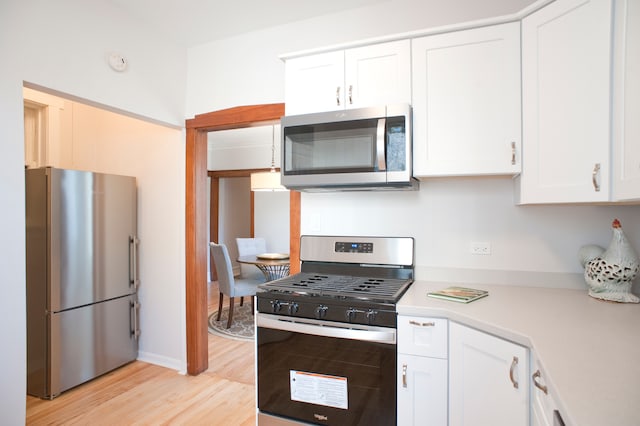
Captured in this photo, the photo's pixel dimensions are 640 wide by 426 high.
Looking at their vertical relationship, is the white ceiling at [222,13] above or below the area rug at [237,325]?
above

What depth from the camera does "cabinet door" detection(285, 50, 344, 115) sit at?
2.10 meters

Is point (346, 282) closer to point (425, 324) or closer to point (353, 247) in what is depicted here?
point (353, 247)

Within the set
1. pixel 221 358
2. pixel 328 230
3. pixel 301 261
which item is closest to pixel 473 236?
pixel 328 230

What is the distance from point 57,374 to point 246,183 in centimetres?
540

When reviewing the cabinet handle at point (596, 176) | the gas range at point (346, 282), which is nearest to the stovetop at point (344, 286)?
the gas range at point (346, 282)

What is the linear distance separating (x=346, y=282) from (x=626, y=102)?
4.71ft

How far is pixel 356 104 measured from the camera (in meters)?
2.06

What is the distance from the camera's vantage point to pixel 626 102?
51.4 inches

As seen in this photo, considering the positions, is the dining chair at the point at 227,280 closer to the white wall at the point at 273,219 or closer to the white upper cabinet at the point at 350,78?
the white upper cabinet at the point at 350,78

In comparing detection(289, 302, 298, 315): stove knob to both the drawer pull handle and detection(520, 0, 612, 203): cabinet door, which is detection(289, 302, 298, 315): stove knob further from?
detection(520, 0, 612, 203): cabinet door

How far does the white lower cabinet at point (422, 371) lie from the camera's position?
156 cm

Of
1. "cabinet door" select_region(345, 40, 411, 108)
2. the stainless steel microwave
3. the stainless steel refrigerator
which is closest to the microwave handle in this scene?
the stainless steel microwave

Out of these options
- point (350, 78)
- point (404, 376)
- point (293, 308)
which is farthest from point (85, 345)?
point (350, 78)

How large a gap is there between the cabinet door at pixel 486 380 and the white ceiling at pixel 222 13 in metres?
2.04
